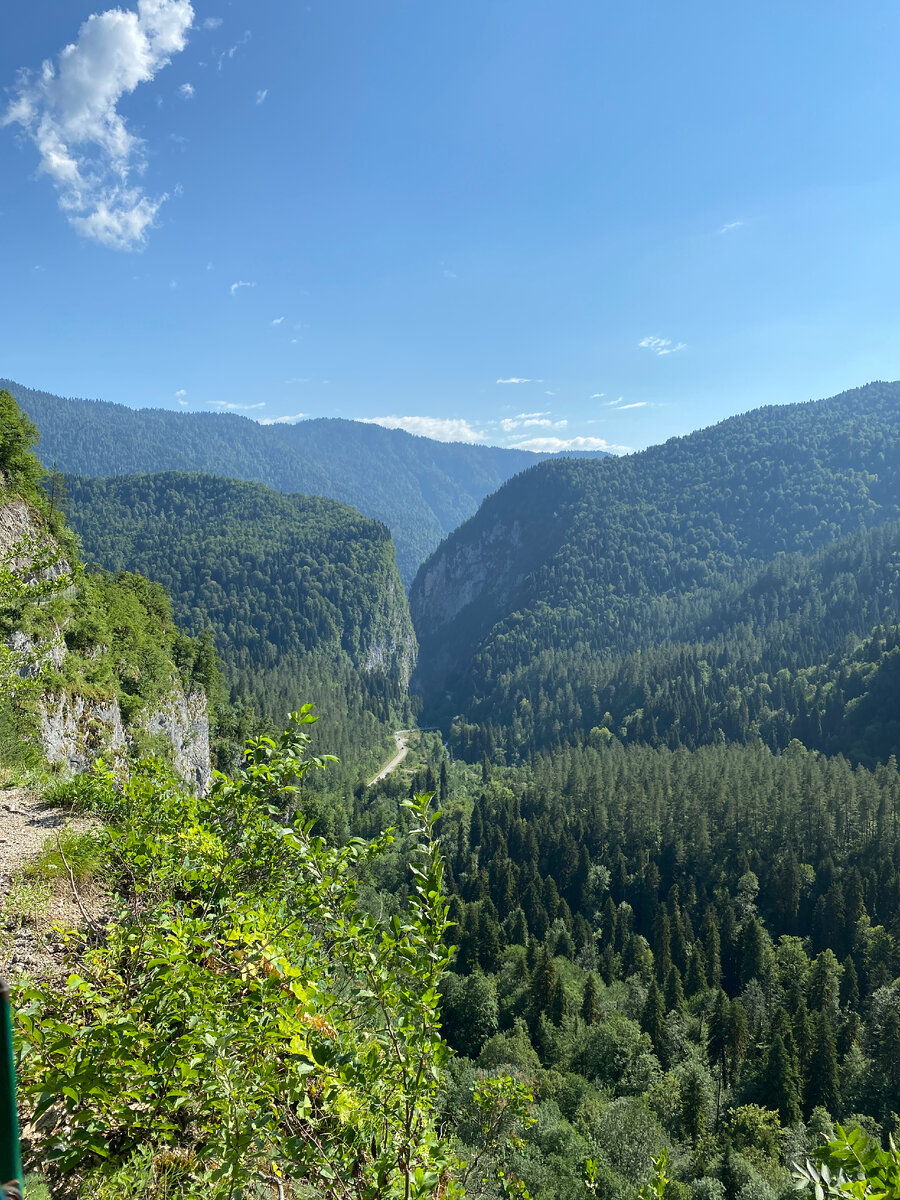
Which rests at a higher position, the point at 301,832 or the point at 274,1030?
the point at 301,832

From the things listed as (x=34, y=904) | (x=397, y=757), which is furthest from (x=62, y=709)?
(x=397, y=757)

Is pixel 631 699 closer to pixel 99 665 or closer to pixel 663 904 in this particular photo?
pixel 663 904

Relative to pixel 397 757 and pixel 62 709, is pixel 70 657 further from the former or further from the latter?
pixel 397 757

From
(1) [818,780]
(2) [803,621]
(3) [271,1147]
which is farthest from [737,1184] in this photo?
(2) [803,621]

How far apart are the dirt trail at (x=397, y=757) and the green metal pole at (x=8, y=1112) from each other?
126 m

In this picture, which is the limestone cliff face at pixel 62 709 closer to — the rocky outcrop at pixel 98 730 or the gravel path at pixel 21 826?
the rocky outcrop at pixel 98 730

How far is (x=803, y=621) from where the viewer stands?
163625mm

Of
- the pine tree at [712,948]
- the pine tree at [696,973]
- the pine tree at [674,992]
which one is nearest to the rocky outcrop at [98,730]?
the pine tree at [674,992]

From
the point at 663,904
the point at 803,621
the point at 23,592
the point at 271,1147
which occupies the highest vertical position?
the point at 23,592

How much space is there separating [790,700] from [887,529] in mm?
86869

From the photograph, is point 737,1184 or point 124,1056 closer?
point 124,1056

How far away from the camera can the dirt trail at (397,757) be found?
134m

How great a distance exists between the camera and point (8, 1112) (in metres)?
1.47

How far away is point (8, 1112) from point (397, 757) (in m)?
158
